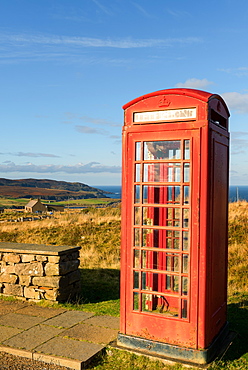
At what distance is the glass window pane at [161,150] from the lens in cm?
429

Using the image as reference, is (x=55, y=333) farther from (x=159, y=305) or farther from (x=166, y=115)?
(x=166, y=115)

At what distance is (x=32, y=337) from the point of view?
484cm

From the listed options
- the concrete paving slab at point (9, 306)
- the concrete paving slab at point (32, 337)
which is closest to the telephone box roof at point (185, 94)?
the concrete paving slab at point (32, 337)

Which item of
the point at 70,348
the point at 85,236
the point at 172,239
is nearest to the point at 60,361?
the point at 70,348

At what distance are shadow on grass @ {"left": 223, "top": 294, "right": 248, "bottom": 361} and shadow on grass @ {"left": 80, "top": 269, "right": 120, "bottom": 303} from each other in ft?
6.99

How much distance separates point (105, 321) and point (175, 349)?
1.60m

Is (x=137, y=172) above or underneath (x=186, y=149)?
underneath

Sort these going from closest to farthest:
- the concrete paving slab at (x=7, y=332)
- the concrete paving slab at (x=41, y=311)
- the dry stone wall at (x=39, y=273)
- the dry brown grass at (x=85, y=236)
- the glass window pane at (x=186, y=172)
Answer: the glass window pane at (x=186, y=172)
the concrete paving slab at (x=7, y=332)
the concrete paving slab at (x=41, y=311)
the dry stone wall at (x=39, y=273)
the dry brown grass at (x=85, y=236)

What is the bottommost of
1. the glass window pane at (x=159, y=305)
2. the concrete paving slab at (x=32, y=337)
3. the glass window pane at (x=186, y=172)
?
the concrete paving slab at (x=32, y=337)

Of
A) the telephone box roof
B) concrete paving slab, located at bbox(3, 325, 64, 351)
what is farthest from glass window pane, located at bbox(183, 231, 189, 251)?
concrete paving slab, located at bbox(3, 325, 64, 351)

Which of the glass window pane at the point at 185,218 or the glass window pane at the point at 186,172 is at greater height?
the glass window pane at the point at 186,172

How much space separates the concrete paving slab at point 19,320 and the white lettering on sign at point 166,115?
3309 millimetres

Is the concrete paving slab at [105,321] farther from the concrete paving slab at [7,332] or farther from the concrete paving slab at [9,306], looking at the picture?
the concrete paving slab at [9,306]

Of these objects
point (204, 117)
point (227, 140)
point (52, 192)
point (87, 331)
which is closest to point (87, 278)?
point (87, 331)
